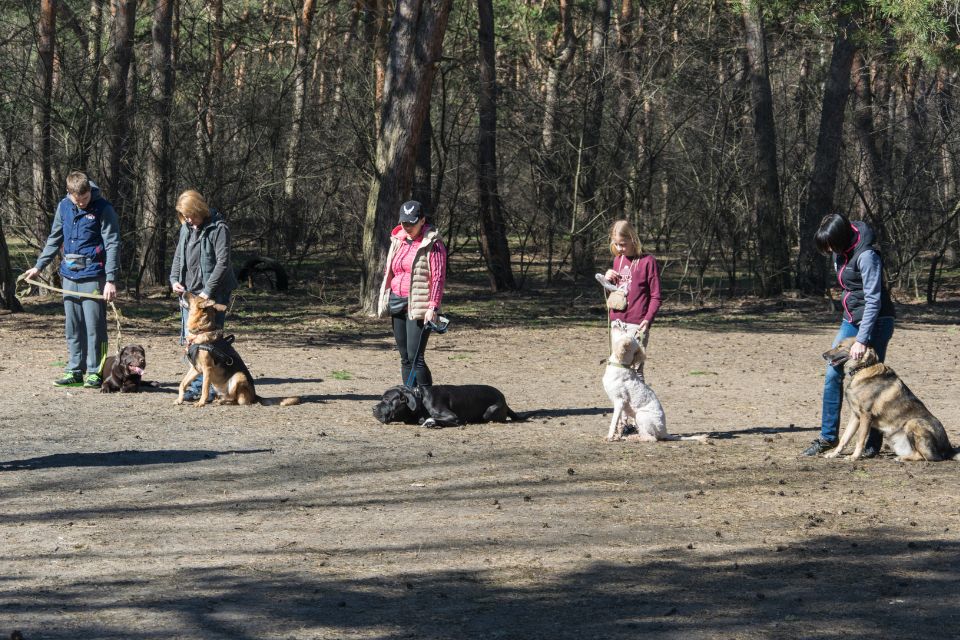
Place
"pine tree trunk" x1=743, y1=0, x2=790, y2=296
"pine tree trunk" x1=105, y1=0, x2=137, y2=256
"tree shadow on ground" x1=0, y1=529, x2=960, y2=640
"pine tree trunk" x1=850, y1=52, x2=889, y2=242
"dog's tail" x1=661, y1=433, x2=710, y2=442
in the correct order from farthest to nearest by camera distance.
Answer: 1. "pine tree trunk" x1=743, y1=0, x2=790, y2=296
2. "pine tree trunk" x1=850, y1=52, x2=889, y2=242
3. "pine tree trunk" x1=105, y1=0, x2=137, y2=256
4. "dog's tail" x1=661, y1=433, x2=710, y2=442
5. "tree shadow on ground" x1=0, y1=529, x2=960, y2=640

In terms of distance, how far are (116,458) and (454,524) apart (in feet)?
9.49

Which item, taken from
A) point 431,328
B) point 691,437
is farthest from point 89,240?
point 691,437

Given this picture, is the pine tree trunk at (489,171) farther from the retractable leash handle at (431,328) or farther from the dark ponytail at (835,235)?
the dark ponytail at (835,235)

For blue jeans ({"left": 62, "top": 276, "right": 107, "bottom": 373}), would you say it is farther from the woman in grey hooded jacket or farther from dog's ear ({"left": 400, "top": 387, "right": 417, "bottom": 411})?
dog's ear ({"left": 400, "top": 387, "right": 417, "bottom": 411})

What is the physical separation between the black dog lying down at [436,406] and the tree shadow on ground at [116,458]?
4.91ft

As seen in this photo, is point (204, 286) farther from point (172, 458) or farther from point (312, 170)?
point (312, 170)

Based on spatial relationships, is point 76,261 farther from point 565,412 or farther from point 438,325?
point 565,412

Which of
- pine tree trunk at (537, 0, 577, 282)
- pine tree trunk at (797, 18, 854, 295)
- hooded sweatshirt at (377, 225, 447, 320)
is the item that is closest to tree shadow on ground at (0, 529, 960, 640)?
hooded sweatshirt at (377, 225, 447, 320)

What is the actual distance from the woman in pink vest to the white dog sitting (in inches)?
63.8

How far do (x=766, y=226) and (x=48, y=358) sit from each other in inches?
513

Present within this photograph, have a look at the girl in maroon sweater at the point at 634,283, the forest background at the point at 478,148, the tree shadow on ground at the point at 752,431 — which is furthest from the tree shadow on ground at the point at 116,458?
the forest background at the point at 478,148

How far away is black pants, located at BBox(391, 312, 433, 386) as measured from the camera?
968 centimetres

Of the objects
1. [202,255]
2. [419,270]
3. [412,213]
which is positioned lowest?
[419,270]

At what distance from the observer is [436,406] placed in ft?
31.7
